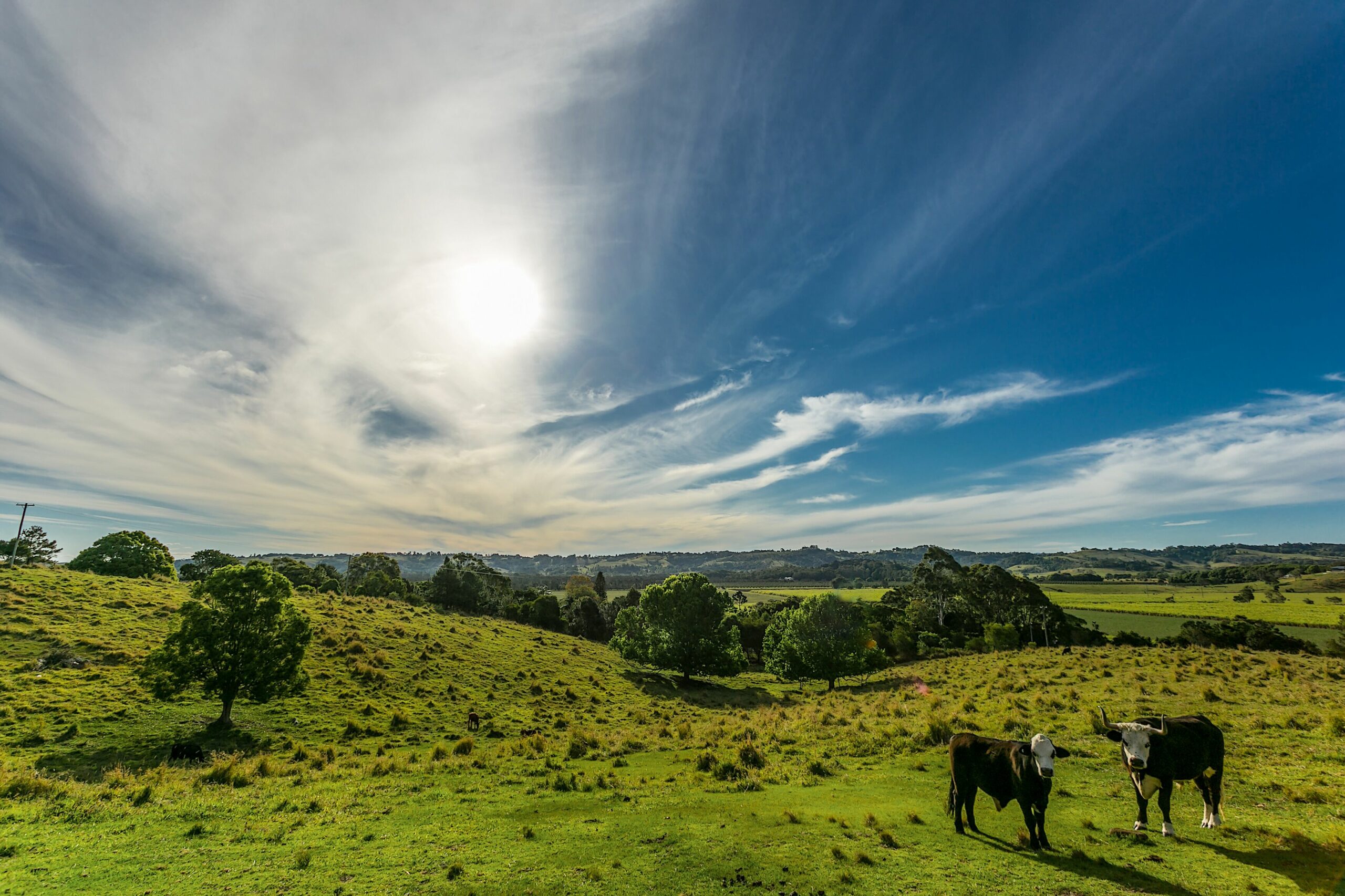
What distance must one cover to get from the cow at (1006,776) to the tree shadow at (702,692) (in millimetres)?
34508

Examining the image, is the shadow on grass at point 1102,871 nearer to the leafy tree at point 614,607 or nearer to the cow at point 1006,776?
the cow at point 1006,776

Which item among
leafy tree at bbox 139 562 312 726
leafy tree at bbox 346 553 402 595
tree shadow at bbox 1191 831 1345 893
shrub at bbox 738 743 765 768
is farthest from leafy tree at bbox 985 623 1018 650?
leafy tree at bbox 346 553 402 595

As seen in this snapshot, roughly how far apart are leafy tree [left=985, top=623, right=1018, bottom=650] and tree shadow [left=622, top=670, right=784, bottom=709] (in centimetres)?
3156

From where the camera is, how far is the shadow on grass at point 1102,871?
8.34 meters

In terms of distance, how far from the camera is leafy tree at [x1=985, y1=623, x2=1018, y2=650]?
64.0 m

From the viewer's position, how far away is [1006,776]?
10.8 m

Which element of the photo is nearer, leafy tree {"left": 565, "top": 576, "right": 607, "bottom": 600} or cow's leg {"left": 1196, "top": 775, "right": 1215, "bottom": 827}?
cow's leg {"left": 1196, "top": 775, "right": 1215, "bottom": 827}

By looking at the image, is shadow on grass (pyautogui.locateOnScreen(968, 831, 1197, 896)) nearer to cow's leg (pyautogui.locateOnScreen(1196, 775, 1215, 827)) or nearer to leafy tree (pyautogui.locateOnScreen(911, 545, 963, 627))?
cow's leg (pyautogui.locateOnScreen(1196, 775, 1215, 827))

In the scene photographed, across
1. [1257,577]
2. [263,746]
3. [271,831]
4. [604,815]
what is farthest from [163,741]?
[1257,577]

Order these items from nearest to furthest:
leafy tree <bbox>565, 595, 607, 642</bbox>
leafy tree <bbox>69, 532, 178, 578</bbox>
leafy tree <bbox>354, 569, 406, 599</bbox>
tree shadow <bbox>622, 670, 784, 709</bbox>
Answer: tree shadow <bbox>622, 670, 784, 709</bbox>, leafy tree <bbox>69, 532, 178, 578</bbox>, leafy tree <bbox>565, 595, 607, 642</bbox>, leafy tree <bbox>354, 569, 406, 599</bbox>

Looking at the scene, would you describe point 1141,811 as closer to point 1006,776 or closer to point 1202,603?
point 1006,776

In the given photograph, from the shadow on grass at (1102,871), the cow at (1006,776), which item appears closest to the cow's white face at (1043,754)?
the cow at (1006,776)

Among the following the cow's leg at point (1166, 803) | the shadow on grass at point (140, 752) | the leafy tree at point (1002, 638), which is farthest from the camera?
the leafy tree at point (1002, 638)

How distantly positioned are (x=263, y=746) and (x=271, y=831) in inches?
651
